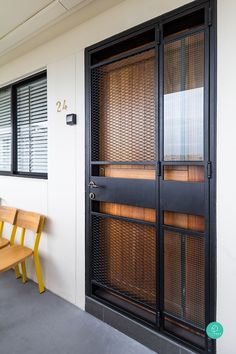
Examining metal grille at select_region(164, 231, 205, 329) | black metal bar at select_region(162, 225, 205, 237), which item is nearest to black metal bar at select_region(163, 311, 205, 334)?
metal grille at select_region(164, 231, 205, 329)

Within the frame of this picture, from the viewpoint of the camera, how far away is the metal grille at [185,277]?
1508 millimetres

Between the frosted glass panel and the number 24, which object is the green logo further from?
the number 24

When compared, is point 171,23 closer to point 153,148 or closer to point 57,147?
point 153,148

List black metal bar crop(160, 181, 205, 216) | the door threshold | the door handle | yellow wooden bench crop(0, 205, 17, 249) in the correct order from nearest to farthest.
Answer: black metal bar crop(160, 181, 205, 216)
the door threshold
the door handle
yellow wooden bench crop(0, 205, 17, 249)

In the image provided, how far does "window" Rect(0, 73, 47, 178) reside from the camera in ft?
8.70

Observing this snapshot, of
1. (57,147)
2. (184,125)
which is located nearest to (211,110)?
(184,125)

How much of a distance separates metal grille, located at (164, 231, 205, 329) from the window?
161 centimetres

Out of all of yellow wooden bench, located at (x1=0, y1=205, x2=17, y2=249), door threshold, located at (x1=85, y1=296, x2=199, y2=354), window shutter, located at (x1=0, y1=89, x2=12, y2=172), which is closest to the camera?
door threshold, located at (x1=85, y1=296, x2=199, y2=354)

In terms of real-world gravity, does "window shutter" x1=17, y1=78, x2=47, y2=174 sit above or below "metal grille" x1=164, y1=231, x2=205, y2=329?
above

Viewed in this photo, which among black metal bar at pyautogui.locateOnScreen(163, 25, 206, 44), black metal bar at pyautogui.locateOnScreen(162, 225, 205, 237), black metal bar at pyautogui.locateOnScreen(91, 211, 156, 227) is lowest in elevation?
black metal bar at pyautogui.locateOnScreen(162, 225, 205, 237)

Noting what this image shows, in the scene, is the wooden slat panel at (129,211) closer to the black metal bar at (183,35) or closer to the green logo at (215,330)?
the green logo at (215,330)

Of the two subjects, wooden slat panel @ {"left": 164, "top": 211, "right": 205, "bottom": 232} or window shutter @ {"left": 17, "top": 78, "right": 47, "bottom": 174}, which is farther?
window shutter @ {"left": 17, "top": 78, "right": 47, "bottom": 174}

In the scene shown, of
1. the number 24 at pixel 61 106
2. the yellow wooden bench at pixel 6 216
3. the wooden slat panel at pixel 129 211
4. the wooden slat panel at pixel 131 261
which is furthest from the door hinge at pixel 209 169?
the yellow wooden bench at pixel 6 216

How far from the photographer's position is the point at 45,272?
8.23 feet
